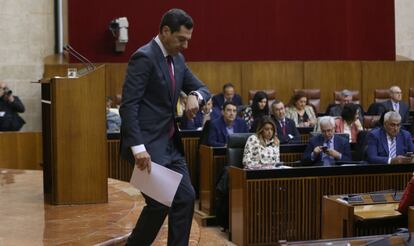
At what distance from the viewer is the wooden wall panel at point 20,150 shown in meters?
9.37

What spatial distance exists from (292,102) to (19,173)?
4273 mm

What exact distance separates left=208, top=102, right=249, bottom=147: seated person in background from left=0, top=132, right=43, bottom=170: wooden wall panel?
89.4 inches

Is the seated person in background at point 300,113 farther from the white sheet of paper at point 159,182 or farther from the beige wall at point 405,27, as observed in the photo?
the white sheet of paper at point 159,182

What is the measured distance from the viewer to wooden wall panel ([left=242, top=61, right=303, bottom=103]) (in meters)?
13.8

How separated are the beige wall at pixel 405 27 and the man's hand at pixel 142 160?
40.1 feet

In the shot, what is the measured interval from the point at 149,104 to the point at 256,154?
3887 mm

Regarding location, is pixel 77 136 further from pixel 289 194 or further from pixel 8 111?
pixel 8 111

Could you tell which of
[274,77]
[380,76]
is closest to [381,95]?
[380,76]

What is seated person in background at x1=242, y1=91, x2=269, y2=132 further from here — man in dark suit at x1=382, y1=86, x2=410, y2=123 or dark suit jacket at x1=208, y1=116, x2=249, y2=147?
man in dark suit at x1=382, y1=86, x2=410, y2=123

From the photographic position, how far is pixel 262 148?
742 centimetres

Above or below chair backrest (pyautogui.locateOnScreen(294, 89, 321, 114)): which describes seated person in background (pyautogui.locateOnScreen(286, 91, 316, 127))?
below

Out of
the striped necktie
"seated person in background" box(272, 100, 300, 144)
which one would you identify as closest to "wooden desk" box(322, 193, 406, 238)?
the striped necktie

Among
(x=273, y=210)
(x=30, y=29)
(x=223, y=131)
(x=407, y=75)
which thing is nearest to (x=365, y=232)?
(x=273, y=210)

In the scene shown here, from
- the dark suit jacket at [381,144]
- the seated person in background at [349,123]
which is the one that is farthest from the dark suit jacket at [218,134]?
the dark suit jacket at [381,144]
